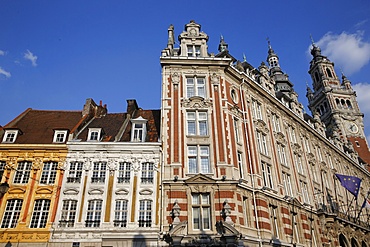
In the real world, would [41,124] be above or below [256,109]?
below

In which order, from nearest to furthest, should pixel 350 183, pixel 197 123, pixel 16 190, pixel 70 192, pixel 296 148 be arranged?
pixel 70 192
pixel 16 190
pixel 197 123
pixel 350 183
pixel 296 148

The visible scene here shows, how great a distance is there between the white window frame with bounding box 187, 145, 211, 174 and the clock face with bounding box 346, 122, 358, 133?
180 ft

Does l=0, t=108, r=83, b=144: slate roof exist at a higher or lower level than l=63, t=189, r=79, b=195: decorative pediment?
higher

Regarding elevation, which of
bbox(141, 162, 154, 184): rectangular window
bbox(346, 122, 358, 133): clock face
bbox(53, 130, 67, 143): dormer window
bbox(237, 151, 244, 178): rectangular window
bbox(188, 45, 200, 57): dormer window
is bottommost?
bbox(141, 162, 154, 184): rectangular window

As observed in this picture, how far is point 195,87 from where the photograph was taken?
27969 mm

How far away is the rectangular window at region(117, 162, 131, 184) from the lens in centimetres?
2384

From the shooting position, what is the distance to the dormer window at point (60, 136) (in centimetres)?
2619

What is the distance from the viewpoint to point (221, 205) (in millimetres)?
22469

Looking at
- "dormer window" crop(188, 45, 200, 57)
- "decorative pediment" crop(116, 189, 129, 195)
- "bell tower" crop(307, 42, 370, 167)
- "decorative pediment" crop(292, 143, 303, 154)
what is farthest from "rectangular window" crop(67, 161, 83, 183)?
"bell tower" crop(307, 42, 370, 167)

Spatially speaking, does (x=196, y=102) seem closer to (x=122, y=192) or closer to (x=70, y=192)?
(x=122, y=192)

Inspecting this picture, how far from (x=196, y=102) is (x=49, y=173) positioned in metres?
13.8

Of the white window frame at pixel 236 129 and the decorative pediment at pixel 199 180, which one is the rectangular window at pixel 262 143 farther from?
Answer: the decorative pediment at pixel 199 180

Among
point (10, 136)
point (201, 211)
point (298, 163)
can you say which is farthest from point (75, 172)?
point (298, 163)

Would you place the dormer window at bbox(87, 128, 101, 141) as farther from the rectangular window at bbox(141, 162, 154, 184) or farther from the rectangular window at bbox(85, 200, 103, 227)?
the rectangular window at bbox(85, 200, 103, 227)
